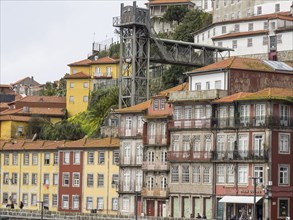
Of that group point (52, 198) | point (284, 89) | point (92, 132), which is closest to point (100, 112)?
point (92, 132)

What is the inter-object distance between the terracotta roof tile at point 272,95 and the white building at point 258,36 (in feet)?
96.9

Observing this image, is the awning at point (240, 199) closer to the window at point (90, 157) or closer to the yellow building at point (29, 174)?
the window at point (90, 157)

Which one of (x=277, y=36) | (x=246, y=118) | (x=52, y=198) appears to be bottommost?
(x=52, y=198)

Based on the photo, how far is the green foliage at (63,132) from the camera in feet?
441

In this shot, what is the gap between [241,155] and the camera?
9338 centimetres

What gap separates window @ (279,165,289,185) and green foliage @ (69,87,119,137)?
39846 millimetres

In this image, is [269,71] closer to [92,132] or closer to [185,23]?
[92,132]

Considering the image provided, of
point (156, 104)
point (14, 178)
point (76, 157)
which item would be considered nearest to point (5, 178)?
point (14, 178)

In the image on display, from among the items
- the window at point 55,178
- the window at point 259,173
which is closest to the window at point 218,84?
the window at point 259,173

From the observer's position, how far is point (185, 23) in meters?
157

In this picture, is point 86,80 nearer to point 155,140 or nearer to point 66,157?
point 66,157

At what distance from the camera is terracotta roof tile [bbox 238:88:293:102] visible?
91750 mm

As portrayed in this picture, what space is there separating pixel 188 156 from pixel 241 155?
256 inches

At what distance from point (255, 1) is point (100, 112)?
98.6ft
